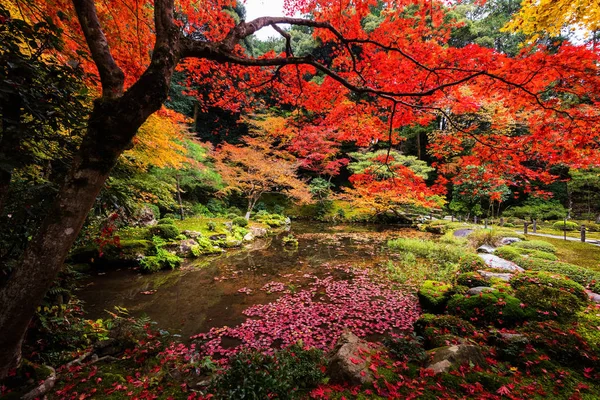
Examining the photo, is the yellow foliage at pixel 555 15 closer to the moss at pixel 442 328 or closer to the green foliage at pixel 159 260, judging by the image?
the moss at pixel 442 328

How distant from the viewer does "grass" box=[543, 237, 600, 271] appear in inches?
281

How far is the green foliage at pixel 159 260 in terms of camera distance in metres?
7.45

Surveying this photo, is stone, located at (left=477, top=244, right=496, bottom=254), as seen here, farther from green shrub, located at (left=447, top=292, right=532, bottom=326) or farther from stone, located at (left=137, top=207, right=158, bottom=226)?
stone, located at (left=137, top=207, right=158, bottom=226)

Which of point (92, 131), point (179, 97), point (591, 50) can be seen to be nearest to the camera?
point (92, 131)

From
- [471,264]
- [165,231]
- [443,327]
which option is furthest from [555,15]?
[165,231]

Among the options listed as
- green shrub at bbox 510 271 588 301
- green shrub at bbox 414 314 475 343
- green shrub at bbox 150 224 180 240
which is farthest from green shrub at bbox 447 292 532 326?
green shrub at bbox 150 224 180 240

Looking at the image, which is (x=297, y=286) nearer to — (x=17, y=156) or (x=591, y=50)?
(x=17, y=156)

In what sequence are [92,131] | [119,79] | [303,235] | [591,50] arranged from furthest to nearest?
[303,235] → [591,50] → [119,79] → [92,131]

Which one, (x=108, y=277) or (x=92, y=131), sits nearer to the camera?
(x=92, y=131)

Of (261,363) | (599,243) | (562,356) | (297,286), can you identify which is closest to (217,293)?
(297,286)

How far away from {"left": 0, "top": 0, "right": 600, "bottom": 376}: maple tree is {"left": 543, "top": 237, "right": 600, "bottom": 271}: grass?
4554mm

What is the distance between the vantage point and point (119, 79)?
6.07 ft

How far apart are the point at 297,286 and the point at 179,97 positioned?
21033mm

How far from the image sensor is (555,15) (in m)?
4.16
